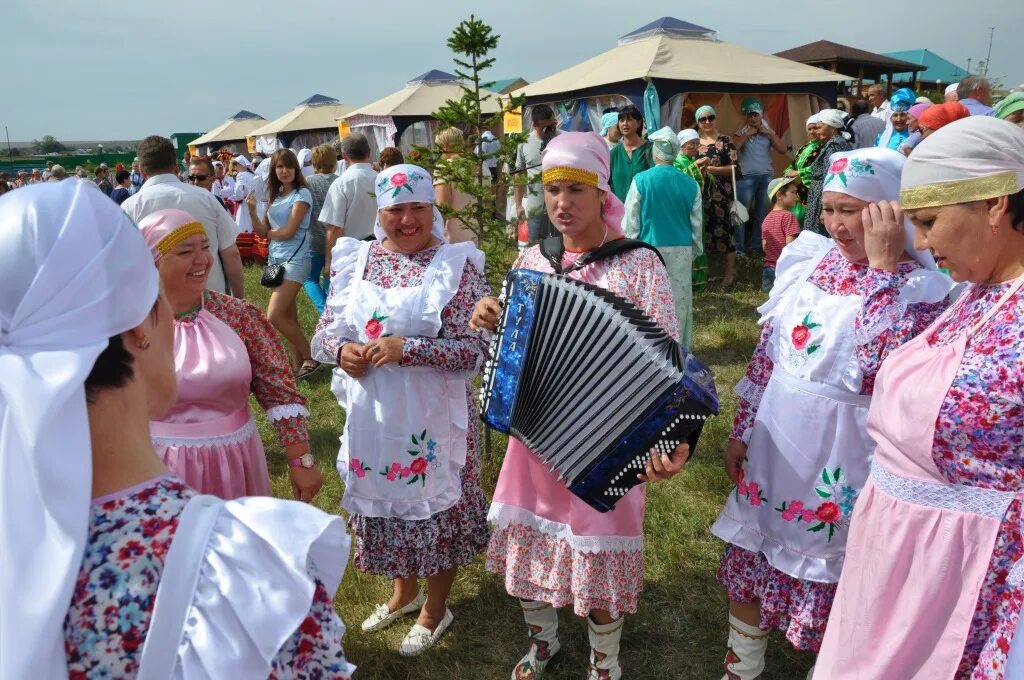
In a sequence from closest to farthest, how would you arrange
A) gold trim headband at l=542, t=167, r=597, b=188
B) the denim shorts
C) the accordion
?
the accordion < gold trim headband at l=542, t=167, r=597, b=188 < the denim shorts

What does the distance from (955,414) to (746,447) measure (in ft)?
3.47

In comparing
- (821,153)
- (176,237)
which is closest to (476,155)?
(176,237)

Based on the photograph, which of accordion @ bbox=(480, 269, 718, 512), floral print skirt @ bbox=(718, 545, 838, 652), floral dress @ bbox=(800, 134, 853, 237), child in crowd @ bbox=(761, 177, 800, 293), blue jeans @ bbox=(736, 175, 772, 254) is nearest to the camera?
accordion @ bbox=(480, 269, 718, 512)

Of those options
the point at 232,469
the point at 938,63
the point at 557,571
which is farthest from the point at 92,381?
the point at 938,63

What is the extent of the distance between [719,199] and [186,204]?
6.88 m

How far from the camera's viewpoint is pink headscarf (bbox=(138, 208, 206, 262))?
8.04 feet

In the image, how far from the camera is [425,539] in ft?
10.5

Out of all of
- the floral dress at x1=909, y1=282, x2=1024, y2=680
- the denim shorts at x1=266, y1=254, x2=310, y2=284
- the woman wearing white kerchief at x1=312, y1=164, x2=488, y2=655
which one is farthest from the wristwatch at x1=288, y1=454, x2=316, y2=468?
the denim shorts at x1=266, y1=254, x2=310, y2=284

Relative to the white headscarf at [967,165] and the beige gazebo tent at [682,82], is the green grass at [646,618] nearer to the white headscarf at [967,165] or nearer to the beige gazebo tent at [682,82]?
the white headscarf at [967,165]

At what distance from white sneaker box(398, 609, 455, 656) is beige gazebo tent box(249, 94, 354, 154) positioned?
19256 mm

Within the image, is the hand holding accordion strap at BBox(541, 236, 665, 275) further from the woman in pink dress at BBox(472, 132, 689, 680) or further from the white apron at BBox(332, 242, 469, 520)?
the white apron at BBox(332, 242, 469, 520)

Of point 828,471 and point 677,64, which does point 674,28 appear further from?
point 828,471

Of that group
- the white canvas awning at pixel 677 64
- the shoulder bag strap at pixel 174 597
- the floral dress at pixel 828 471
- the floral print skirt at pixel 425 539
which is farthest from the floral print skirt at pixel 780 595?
the white canvas awning at pixel 677 64

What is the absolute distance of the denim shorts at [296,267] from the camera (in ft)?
21.4
